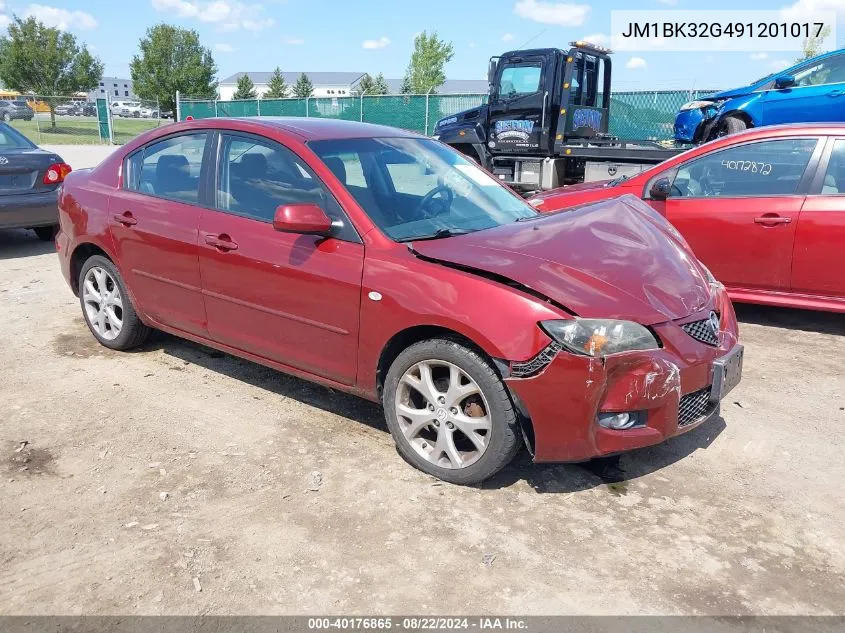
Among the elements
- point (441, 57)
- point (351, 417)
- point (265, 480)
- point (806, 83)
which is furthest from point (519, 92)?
point (441, 57)

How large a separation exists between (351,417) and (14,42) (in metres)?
49.4

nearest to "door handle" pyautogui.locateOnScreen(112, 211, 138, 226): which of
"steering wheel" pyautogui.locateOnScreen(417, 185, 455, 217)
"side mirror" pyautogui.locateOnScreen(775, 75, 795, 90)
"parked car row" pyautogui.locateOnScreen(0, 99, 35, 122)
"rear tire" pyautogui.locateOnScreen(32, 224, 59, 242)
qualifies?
"steering wheel" pyautogui.locateOnScreen(417, 185, 455, 217)

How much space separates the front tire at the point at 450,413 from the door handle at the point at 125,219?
7.34 feet

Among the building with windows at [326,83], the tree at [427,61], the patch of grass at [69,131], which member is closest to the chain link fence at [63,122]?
the patch of grass at [69,131]

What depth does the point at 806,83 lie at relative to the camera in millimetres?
10242

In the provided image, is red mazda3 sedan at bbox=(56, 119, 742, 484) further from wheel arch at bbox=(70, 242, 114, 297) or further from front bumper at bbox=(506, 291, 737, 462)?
wheel arch at bbox=(70, 242, 114, 297)

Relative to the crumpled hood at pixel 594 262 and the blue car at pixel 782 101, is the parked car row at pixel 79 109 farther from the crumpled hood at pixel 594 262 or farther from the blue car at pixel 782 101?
the crumpled hood at pixel 594 262

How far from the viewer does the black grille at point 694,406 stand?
10.8 ft

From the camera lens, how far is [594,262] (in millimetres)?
3414

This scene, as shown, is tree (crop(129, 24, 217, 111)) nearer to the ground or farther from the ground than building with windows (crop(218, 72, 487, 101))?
nearer to the ground

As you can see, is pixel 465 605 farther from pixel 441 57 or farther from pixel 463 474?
pixel 441 57

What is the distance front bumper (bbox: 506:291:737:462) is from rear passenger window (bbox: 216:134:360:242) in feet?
4.48

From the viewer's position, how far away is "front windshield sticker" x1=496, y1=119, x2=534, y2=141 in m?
12.3

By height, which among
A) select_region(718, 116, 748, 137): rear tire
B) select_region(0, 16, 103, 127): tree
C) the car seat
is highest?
select_region(0, 16, 103, 127): tree
